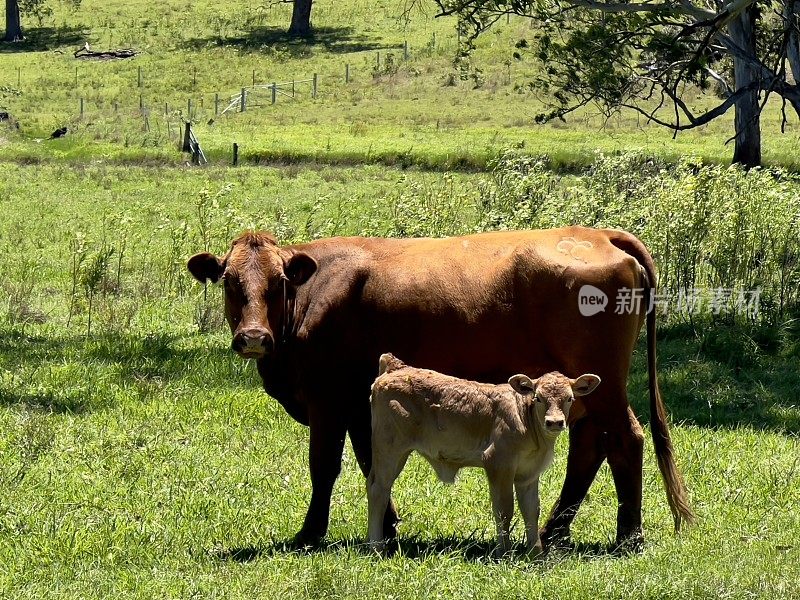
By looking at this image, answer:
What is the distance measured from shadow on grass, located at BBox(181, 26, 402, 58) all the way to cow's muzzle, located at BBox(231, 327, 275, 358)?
185 feet

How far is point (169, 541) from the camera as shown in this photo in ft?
25.9

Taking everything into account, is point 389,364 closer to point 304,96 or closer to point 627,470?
point 627,470

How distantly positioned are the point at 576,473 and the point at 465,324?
1.27 metres

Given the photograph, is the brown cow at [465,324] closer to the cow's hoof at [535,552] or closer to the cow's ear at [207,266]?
the cow's ear at [207,266]

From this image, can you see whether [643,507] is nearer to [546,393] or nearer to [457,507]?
[457,507]

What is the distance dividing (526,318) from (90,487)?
143 inches

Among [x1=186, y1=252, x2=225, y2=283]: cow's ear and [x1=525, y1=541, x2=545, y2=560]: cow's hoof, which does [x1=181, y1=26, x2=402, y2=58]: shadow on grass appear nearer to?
[x1=186, y1=252, x2=225, y2=283]: cow's ear

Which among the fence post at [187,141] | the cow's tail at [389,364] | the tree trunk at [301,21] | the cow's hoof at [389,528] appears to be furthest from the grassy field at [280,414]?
the tree trunk at [301,21]

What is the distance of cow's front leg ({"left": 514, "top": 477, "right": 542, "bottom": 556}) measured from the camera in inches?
278

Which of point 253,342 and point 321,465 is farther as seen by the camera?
point 321,465

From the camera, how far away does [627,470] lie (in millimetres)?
7762

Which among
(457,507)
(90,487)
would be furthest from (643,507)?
(90,487)

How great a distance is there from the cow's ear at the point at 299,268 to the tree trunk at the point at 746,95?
285 inches

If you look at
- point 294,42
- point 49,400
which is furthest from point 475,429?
point 294,42
